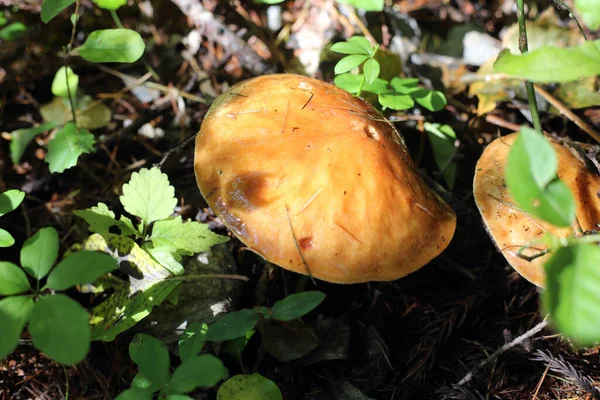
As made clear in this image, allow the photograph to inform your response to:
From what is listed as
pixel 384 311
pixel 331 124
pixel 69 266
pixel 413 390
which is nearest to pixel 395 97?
pixel 331 124

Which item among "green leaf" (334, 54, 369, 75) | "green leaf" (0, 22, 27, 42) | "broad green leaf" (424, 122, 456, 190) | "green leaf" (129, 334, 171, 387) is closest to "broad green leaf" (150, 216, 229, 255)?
"green leaf" (129, 334, 171, 387)

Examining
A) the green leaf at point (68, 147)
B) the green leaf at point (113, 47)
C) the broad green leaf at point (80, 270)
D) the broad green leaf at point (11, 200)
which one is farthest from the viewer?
the green leaf at point (68, 147)

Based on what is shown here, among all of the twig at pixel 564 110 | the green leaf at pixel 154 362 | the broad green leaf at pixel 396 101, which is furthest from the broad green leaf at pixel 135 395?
the twig at pixel 564 110

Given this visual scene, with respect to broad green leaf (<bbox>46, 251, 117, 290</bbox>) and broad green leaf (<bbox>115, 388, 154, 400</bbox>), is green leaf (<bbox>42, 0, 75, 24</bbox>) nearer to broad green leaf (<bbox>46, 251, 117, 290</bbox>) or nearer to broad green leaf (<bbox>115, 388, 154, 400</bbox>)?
broad green leaf (<bbox>46, 251, 117, 290</bbox>)

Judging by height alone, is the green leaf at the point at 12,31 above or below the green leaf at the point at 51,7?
below

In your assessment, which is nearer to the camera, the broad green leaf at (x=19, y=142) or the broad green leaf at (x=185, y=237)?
the broad green leaf at (x=185, y=237)

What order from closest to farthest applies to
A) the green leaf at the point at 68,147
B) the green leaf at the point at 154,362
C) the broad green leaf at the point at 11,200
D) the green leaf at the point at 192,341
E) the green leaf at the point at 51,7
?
the green leaf at the point at 154,362, the green leaf at the point at 192,341, the broad green leaf at the point at 11,200, the green leaf at the point at 51,7, the green leaf at the point at 68,147

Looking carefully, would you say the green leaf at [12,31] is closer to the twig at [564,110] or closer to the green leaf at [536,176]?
the green leaf at [536,176]
